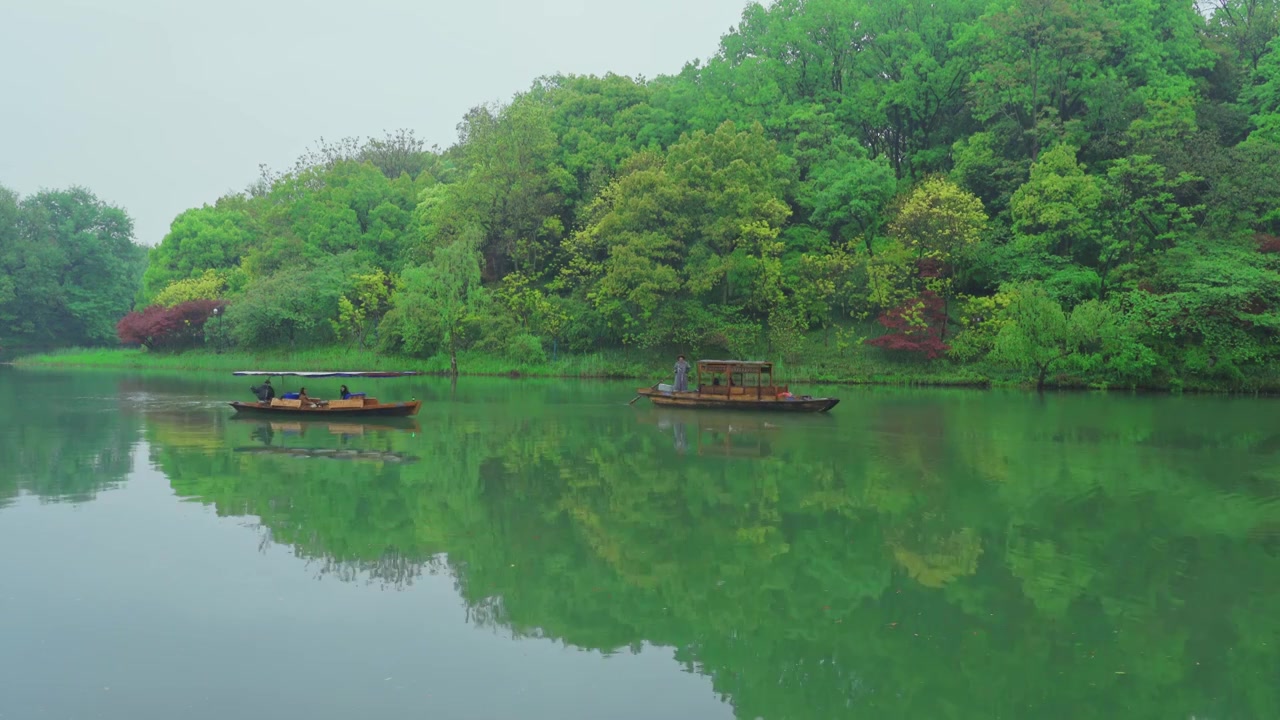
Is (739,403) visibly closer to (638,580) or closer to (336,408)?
(336,408)

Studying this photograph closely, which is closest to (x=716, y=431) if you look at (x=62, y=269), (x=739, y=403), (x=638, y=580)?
(x=739, y=403)

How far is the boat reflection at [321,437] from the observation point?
1928 cm

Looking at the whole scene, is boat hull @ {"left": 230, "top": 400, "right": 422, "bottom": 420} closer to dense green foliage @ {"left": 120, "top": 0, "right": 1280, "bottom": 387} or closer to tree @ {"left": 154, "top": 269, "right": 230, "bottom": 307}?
dense green foliage @ {"left": 120, "top": 0, "right": 1280, "bottom": 387}

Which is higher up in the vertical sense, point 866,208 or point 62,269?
point 866,208

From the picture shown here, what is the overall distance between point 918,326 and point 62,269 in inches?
2566

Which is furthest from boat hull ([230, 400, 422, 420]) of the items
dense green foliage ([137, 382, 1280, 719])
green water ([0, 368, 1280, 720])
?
green water ([0, 368, 1280, 720])

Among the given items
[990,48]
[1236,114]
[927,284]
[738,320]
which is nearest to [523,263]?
[738,320]

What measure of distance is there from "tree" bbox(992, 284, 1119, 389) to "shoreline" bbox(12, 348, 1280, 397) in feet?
4.33

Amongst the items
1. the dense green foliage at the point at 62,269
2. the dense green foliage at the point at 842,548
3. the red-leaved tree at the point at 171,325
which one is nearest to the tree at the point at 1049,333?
the dense green foliage at the point at 842,548

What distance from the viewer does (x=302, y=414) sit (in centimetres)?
2581

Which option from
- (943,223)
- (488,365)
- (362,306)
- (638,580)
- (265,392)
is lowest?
(638,580)

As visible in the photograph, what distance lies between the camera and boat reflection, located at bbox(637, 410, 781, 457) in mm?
20406

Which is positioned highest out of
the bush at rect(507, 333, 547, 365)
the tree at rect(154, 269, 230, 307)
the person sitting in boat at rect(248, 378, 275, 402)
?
the tree at rect(154, 269, 230, 307)

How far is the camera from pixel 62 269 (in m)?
72.2
